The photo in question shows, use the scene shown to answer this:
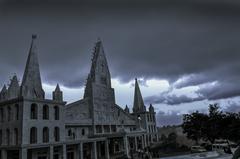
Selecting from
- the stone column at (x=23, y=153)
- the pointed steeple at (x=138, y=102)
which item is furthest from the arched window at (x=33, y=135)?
the pointed steeple at (x=138, y=102)

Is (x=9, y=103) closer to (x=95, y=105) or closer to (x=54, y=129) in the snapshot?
(x=54, y=129)

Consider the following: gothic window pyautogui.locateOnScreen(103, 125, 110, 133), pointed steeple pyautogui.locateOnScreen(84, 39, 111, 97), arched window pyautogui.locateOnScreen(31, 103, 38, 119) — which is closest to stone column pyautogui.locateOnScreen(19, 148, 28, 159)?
arched window pyautogui.locateOnScreen(31, 103, 38, 119)

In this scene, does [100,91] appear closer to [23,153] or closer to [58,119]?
[58,119]

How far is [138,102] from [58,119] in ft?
107

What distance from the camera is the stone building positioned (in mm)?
30516

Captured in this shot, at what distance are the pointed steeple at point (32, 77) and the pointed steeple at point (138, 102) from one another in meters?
31.6

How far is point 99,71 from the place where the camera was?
46.8 meters

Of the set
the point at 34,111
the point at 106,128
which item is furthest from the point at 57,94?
the point at 106,128

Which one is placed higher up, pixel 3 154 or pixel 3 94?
pixel 3 94

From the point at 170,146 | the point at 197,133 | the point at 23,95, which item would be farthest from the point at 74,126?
the point at 197,133

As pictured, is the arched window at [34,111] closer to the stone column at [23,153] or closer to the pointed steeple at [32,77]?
the pointed steeple at [32,77]

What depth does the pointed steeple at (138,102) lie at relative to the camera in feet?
208

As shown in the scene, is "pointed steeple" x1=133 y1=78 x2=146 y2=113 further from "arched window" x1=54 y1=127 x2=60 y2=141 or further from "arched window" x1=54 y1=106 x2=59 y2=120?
"arched window" x1=54 y1=127 x2=60 y2=141

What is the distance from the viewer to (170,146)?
4862 cm
